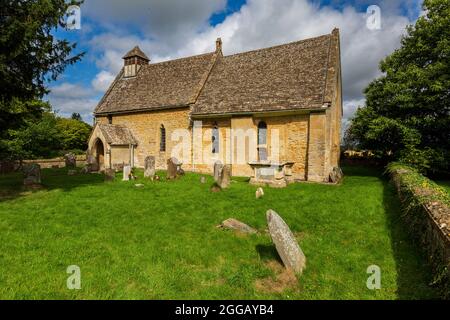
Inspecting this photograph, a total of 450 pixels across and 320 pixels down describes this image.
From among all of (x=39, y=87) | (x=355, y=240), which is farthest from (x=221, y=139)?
(x=355, y=240)

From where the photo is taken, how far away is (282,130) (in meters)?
18.6

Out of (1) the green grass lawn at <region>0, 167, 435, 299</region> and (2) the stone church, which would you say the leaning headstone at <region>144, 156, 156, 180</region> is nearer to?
(2) the stone church

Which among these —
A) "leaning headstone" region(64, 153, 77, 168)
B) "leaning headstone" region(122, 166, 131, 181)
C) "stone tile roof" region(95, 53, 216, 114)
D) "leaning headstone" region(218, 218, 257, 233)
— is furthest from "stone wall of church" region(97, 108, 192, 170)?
"leaning headstone" region(218, 218, 257, 233)

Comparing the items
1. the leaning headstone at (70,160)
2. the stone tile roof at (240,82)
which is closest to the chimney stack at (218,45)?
the stone tile roof at (240,82)

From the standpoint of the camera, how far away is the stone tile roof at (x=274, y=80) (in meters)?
17.8

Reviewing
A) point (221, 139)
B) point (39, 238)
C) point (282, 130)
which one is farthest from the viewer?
point (221, 139)

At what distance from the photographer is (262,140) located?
19.5 m

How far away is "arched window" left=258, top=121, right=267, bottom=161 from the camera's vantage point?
19359mm

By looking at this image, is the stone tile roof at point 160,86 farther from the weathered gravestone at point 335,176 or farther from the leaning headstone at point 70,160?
the weathered gravestone at point 335,176

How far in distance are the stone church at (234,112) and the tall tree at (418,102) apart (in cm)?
291

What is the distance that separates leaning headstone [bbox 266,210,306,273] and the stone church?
909cm
